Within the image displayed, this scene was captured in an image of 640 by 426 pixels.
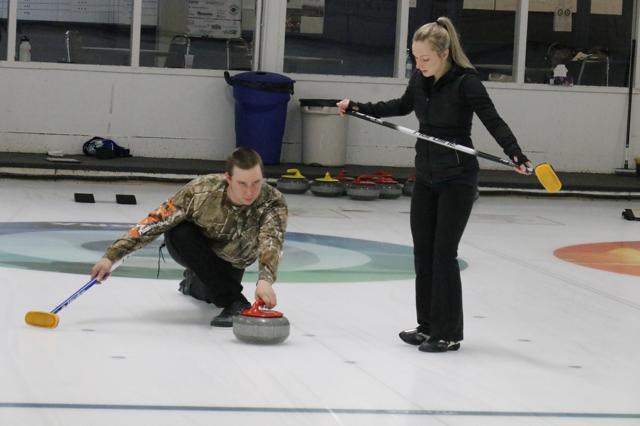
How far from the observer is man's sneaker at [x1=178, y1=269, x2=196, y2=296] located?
231 inches

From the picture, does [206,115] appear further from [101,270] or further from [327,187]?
[101,270]

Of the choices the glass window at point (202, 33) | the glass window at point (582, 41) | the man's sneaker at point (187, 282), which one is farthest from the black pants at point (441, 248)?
the glass window at point (582, 41)

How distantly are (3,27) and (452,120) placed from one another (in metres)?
8.44

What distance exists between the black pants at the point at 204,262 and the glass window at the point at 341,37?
792cm

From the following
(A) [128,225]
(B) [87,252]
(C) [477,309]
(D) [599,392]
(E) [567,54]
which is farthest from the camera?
(E) [567,54]

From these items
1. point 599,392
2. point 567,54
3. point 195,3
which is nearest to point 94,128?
point 195,3

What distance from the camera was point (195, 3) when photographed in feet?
42.9

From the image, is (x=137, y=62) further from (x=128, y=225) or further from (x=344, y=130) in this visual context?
(x=128, y=225)

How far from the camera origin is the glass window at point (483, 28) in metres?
13.8

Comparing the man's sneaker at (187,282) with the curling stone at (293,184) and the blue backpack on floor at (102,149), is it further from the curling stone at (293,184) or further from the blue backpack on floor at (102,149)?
the blue backpack on floor at (102,149)

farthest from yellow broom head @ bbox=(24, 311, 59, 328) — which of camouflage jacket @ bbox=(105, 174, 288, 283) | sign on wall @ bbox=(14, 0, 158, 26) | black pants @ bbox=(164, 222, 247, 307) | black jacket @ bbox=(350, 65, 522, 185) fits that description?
sign on wall @ bbox=(14, 0, 158, 26)

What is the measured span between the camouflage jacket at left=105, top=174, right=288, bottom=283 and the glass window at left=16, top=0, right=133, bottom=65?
7708 mm

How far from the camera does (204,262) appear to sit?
5328 millimetres

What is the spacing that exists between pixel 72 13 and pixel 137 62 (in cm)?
96
